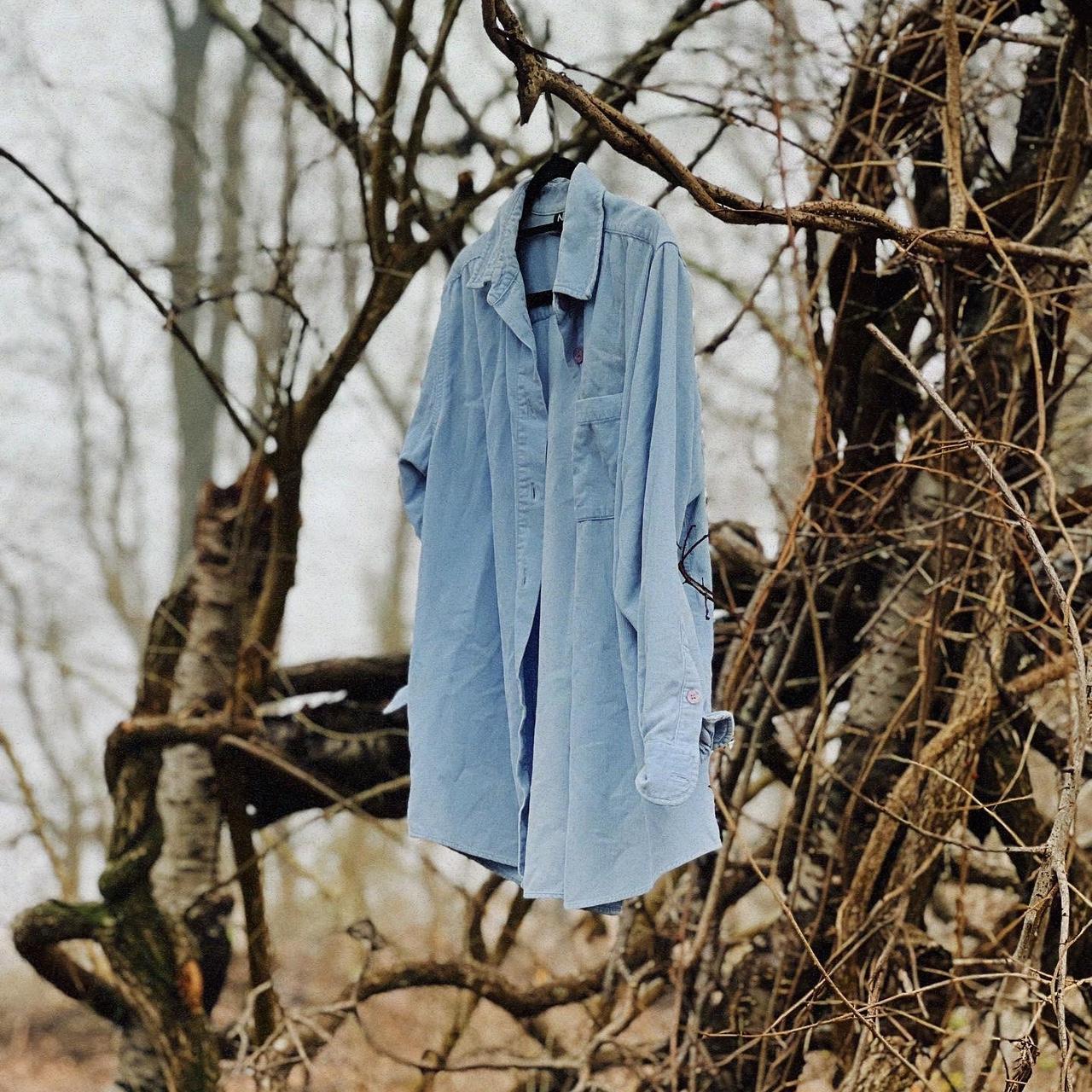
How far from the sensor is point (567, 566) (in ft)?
5.36

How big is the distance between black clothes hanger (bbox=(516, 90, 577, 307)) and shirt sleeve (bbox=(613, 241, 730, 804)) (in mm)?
214

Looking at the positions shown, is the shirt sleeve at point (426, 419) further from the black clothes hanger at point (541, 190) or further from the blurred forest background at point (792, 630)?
the blurred forest background at point (792, 630)

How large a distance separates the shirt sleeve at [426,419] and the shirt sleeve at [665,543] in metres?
0.38

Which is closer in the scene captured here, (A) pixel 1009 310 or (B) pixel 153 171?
(A) pixel 1009 310

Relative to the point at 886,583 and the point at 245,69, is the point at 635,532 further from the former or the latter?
the point at 245,69

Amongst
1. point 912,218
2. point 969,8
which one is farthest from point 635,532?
point 969,8

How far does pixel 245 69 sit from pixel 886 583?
747 cm

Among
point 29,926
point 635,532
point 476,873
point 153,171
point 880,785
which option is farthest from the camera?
point 153,171

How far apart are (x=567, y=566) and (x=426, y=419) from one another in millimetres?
401

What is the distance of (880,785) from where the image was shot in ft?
8.04

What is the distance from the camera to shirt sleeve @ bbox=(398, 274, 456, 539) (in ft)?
5.98

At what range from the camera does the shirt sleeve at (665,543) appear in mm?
1430

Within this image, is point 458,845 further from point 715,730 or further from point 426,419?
point 426,419

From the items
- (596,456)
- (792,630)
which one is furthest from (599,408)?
(792,630)
